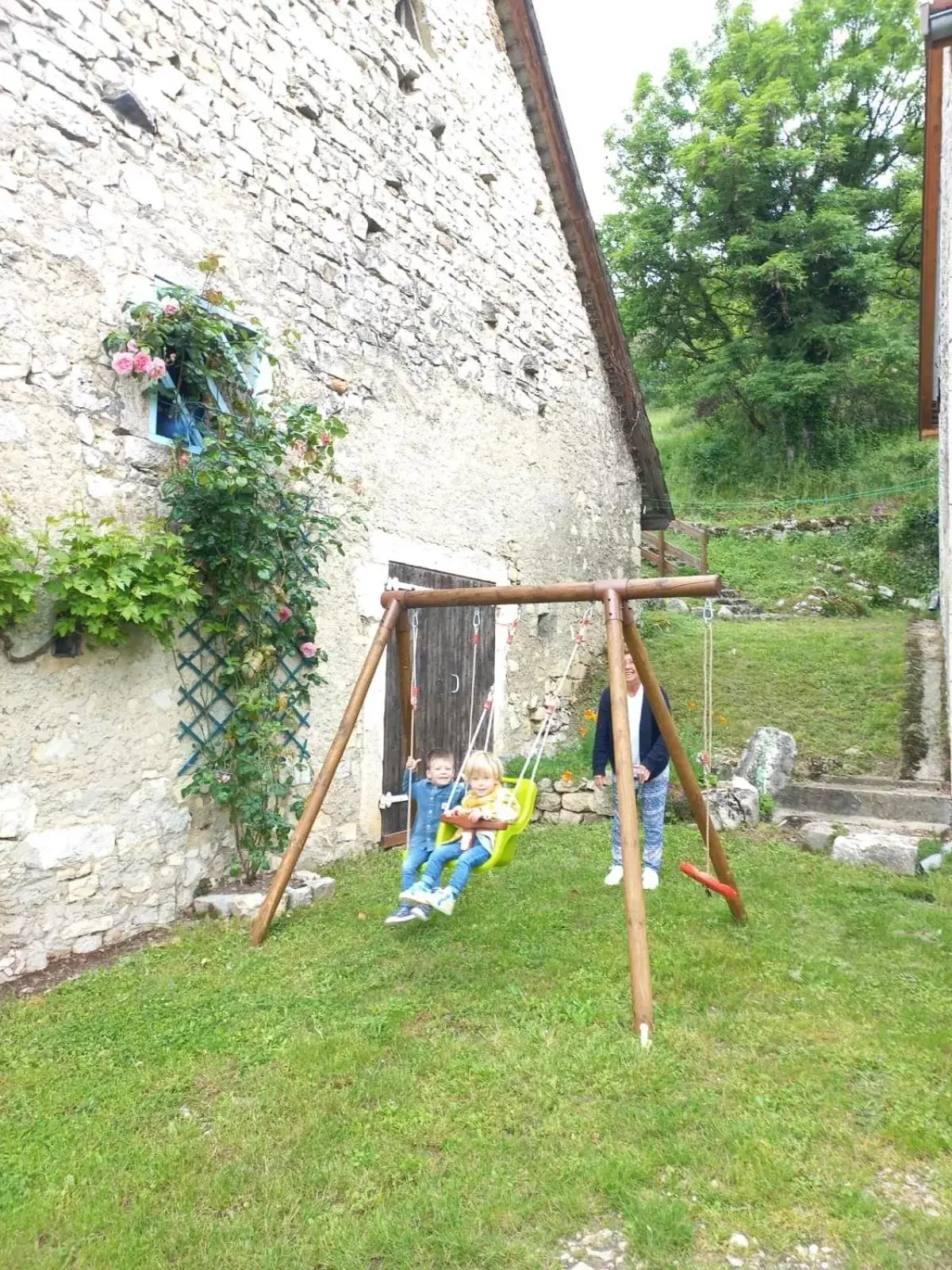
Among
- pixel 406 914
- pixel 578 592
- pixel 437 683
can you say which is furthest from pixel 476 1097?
pixel 437 683

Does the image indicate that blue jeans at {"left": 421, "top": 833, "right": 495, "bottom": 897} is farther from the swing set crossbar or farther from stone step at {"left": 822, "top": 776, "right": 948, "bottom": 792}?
stone step at {"left": 822, "top": 776, "right": 948, "bottom": 792}

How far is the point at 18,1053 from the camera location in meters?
2.98

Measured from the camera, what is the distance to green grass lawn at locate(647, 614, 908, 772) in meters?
7.81

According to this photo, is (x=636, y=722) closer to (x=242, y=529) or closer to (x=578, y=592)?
(x=578, y=592)

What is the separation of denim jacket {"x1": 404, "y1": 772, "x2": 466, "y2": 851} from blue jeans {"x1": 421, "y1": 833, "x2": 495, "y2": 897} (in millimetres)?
92

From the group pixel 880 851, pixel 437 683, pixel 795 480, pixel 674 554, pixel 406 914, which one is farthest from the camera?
pixel 795 480

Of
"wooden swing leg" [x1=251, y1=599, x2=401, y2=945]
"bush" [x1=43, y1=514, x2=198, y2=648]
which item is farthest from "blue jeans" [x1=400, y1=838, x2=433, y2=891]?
"bush" [x1=43, y1=514, x2=198, y2=648]

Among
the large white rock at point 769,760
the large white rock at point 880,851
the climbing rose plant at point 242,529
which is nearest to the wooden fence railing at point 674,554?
the large white rock at point 769,760

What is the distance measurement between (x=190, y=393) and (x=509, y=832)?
278 centimetres

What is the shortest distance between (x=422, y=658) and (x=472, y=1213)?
4381 mm

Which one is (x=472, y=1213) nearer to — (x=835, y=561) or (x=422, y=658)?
(x=422, y=658)

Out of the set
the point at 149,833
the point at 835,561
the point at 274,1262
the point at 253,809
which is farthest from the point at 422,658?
the point at 835,561

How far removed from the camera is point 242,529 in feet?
14.3

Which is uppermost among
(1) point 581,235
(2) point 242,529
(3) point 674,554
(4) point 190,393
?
(1) point 581,235
